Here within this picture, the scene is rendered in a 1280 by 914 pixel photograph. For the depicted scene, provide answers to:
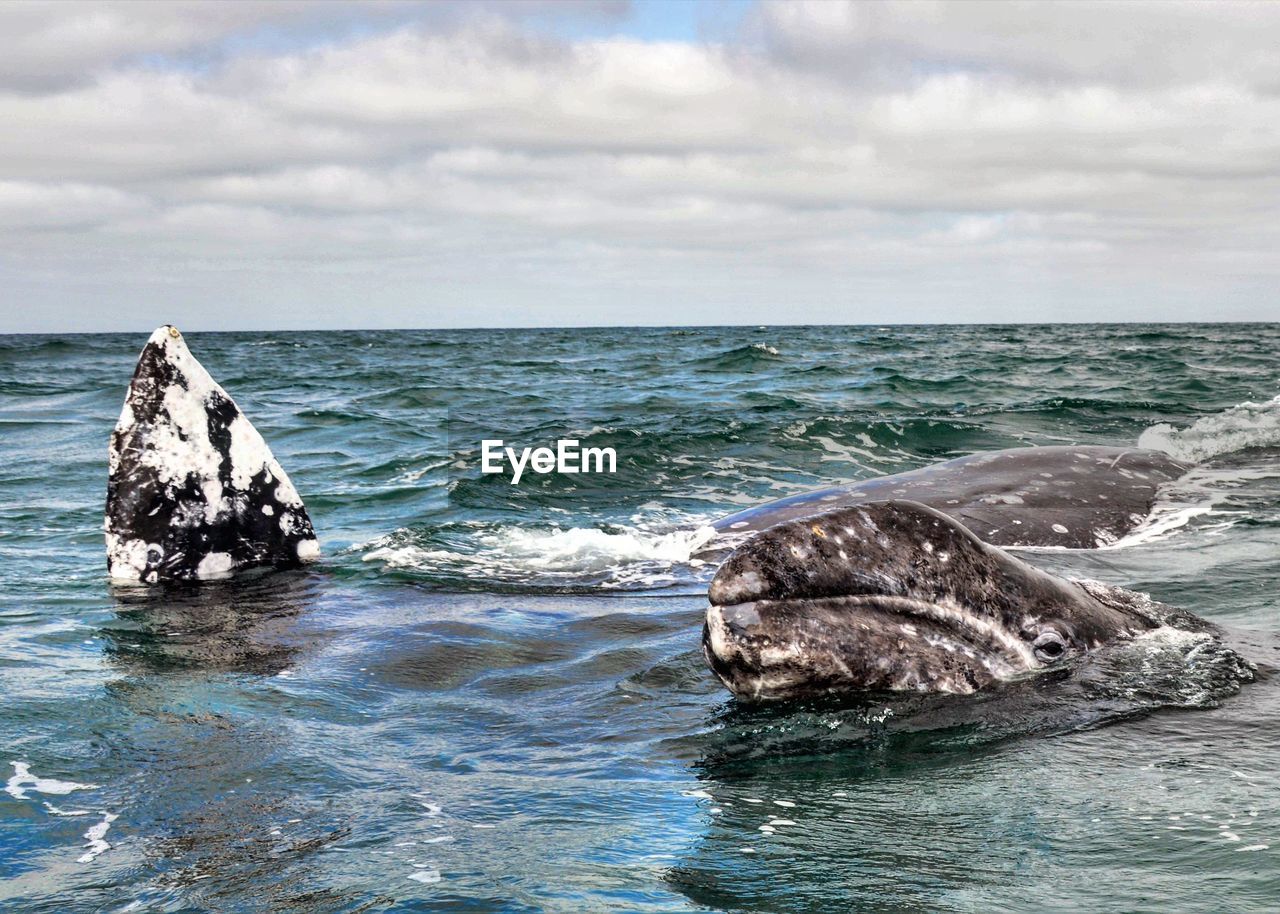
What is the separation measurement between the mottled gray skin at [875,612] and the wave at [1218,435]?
35.2 feet

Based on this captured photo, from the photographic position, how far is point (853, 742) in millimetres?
5996

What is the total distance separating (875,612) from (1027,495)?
6584 mm

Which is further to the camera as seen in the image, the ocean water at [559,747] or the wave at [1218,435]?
the wave at [1218,435]

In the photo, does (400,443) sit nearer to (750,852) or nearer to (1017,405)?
(1017,405)

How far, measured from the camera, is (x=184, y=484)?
34.4 ft

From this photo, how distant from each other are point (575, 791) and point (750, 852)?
1.05 m

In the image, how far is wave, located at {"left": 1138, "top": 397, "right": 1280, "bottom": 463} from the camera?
59.0 ft

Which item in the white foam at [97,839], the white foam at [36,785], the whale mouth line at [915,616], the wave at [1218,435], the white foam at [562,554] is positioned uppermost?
the wave at [1218,435]

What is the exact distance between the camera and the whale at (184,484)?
34.0 ft

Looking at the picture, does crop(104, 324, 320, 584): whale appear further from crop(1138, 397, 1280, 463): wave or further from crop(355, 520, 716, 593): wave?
crop(1138, 397, 1280, 463): wave

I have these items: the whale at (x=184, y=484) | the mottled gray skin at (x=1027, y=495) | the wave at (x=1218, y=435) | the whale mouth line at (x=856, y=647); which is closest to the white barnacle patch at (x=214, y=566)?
the whale at (x=184, y=484)

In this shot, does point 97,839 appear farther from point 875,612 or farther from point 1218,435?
point 1218,435

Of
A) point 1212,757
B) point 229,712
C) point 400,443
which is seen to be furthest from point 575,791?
point 400,443

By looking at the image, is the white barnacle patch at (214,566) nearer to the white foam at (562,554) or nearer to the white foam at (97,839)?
the white foam at (562,554)
